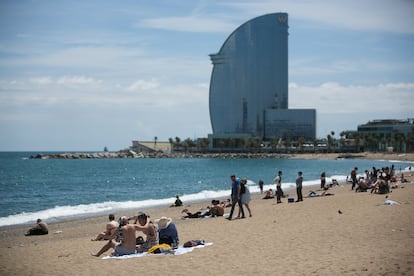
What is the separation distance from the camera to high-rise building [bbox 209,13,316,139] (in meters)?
166

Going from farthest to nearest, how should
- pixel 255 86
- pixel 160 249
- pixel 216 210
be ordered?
pixel 255 86
pixel 216 210
pixel 160 249

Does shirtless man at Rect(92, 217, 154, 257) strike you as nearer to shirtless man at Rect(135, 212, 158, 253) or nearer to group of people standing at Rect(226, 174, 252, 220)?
shirtless man at Rect(135, 212, 158, 253)

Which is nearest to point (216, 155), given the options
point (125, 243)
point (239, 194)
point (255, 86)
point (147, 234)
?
point (255, 86)

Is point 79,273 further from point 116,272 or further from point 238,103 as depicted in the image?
point 238,103

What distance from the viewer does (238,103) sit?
167 meters

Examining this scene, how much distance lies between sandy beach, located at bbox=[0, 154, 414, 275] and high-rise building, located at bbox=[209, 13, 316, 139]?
150m

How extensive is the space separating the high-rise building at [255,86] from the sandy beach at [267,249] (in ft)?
492

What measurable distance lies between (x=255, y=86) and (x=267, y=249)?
162m

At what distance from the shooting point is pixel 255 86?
17012cm

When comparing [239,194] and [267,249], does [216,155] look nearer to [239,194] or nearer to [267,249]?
[239,194]

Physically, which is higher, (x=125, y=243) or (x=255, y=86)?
(x=255, y=86)

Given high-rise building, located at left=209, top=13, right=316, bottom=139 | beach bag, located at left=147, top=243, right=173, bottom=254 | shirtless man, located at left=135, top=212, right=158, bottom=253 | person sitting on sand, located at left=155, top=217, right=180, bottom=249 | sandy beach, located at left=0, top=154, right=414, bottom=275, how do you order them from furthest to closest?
high-rise building, located at left=209, top=13, right=316, bottom=139 < person sitting on sand, located at left=155, top=217, right=180, bottom=249 < shirtless man, located at left=135, top=212, right=158, bottom=253 < beach bag, located at left=147, top=243, right=173, bottom=254 < sandy beach, located at left=0, top=154, right=414, bottom=275

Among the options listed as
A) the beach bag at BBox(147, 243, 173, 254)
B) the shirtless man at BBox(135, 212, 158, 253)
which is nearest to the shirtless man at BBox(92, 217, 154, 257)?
the shirtless man at BBox(135, 212, 158, 253)

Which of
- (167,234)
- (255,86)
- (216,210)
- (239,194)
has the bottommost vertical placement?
(216,210)
